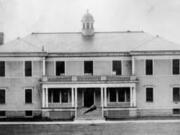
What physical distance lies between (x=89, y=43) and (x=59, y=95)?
7472 mm

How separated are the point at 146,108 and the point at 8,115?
15.5 meters

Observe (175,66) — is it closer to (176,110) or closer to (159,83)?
(159,83)

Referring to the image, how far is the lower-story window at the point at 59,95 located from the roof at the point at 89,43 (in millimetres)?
4466

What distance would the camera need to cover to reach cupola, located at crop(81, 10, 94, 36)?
4738cm

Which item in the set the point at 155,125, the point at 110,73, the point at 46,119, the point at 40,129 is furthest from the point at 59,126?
the point at 110,73

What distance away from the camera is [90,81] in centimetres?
4034

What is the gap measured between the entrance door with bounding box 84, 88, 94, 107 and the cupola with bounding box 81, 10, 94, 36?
8.63m

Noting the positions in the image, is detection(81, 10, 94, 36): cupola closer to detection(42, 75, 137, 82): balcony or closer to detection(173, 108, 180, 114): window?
detection(42, 75, 137, 82): balcony

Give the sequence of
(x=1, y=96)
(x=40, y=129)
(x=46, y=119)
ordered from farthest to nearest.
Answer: (x=1, y=96) < (x=46, y=119) < (x=40, y=129)

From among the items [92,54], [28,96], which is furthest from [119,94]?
[28,96]

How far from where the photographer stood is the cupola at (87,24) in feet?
155

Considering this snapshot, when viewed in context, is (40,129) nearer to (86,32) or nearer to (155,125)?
(155,125)

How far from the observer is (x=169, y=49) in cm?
4150

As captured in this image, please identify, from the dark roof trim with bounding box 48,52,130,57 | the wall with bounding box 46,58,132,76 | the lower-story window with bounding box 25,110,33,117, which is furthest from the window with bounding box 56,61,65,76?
the lower-story window with bounding box 25,110,33,117
